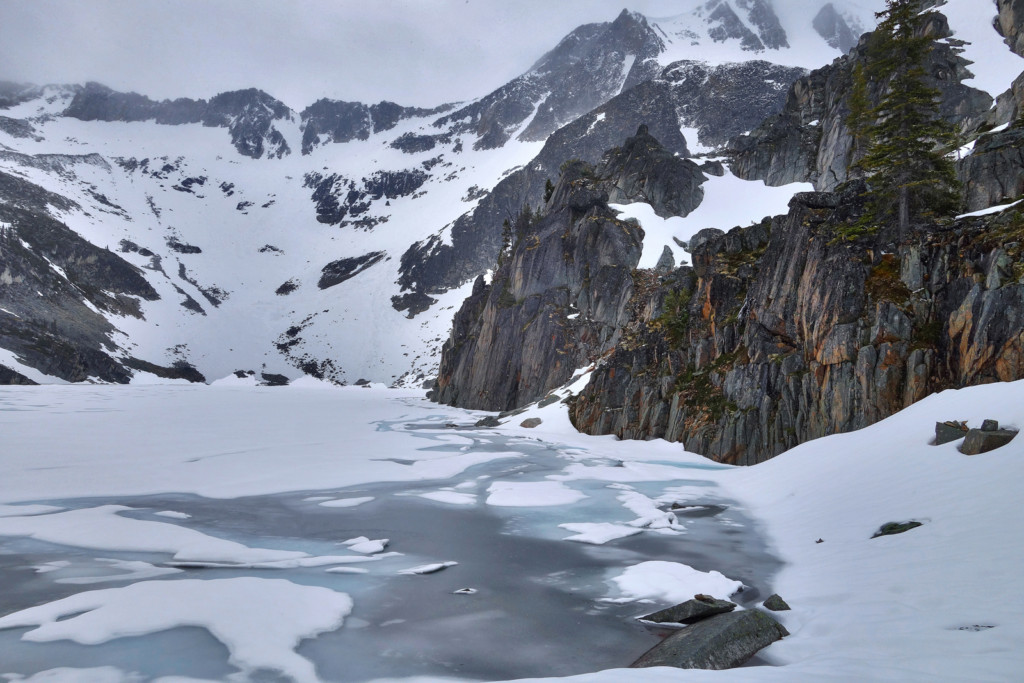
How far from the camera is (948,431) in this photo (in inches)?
443

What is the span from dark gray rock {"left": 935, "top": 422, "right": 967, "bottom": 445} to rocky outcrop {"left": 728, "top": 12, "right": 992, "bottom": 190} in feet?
117

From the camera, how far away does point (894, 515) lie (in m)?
9.05

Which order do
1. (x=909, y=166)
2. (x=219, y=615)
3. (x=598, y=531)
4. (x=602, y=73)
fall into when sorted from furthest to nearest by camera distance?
(x=602, y=73) → (x=909, y=166) → (x=598, y=531) → (x=219, y=615)

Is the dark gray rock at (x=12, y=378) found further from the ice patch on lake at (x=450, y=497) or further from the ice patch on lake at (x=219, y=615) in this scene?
the ice patch on lake at (x=219, y=615)

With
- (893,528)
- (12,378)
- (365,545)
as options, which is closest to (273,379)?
(12,378)

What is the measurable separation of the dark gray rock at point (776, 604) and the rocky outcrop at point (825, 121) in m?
42.6

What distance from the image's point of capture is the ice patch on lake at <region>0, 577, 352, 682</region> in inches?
219

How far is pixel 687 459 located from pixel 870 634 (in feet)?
51.6

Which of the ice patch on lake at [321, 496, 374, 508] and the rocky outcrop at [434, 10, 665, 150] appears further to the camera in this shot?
the rocky outcrop at [434, 10, 665, 150]

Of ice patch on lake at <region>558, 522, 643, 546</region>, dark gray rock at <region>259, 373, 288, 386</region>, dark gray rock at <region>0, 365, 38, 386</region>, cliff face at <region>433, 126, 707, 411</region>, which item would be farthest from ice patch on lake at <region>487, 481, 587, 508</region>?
dark gray rock at <region>259, 373, 288, 386</region>

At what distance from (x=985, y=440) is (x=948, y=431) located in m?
1.46

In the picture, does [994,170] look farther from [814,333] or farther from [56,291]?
[56,291]

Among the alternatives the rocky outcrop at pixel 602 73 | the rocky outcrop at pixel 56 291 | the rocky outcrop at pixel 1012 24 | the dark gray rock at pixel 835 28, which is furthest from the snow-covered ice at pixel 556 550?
the dark gray rock at pixel 835 28

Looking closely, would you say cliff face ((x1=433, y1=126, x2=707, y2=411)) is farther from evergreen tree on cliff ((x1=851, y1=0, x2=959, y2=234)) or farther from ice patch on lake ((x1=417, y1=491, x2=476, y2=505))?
ice patch on lake ((x1=417, y1=491, x2=476, y2=505))
